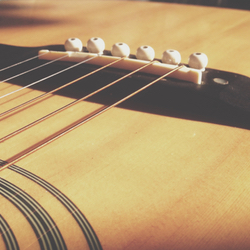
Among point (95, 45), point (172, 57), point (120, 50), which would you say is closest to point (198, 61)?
point (172, 57)

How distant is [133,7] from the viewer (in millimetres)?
2031

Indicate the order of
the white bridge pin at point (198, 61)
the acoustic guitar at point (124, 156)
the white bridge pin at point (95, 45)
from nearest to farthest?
the acoustic guitar at point (124, 156) → the white bridge pin at point (198, 61) → the white bridge pin at point (95, 45)

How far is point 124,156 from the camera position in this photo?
0.69 metres

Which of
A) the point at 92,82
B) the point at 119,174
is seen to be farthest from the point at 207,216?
the point at 92,82

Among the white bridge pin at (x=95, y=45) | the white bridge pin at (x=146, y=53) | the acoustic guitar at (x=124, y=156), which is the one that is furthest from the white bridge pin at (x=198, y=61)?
the white bridge pin at (x=95, y=45)

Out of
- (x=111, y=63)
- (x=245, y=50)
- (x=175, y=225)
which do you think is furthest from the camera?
(x=245, y=50)

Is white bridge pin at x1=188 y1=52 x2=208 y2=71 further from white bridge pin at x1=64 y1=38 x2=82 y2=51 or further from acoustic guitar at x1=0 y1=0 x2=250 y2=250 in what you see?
white bridge pin at x1=64 y1=38 x2=82 y2=51

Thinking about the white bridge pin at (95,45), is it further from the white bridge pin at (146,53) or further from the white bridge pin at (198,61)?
the white bridge pin at (198,61)

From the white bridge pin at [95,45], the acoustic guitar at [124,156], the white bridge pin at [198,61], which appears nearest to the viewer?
the acoustic guitar at [124,156]

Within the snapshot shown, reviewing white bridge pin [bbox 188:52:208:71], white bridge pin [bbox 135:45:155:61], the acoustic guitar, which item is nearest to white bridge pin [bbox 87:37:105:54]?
the acoustic guitar

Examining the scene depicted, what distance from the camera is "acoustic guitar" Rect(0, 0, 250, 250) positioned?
50cm

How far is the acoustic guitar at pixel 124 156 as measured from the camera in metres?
0.50

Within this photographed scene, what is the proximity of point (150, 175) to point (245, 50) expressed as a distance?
0.92 meters

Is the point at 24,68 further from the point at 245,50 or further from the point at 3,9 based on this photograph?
the point at 3,9
